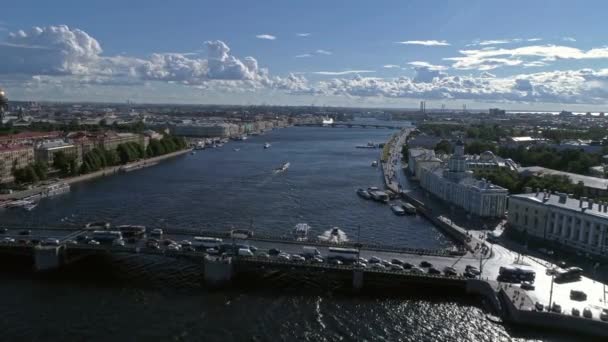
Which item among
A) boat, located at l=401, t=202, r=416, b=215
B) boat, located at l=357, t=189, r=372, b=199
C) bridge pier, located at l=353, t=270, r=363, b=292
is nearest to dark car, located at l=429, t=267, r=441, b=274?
bridge pier, located at l=353, t=270, r=363, b=292

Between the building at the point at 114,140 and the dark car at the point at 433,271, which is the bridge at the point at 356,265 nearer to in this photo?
the dark car at the point at 433,271

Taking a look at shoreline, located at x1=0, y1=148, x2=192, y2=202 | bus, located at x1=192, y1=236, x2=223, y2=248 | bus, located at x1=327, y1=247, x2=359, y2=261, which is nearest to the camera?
bus, located at x1=327, y1=247, x2=359, y2=261

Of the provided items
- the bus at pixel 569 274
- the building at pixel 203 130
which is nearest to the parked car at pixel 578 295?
the bus at pixel 569 274

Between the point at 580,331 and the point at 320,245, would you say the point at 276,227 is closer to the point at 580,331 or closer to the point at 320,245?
the point at 320,245

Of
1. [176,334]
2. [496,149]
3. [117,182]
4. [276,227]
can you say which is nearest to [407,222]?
[276,227]

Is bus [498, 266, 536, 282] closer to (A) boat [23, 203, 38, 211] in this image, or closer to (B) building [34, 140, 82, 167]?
(A) boat [23, 203, 38, 211]

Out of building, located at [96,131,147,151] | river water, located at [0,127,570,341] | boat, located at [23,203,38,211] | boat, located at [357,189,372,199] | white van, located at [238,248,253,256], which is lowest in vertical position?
boat, located at [23,203,38,211]
